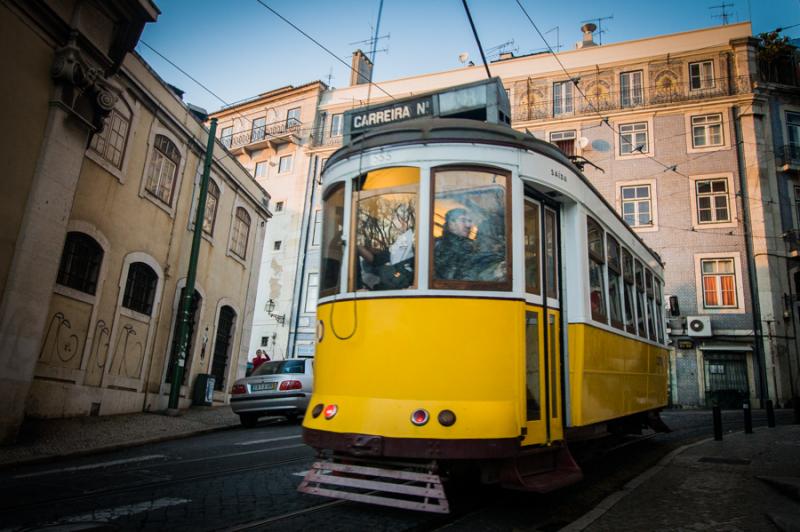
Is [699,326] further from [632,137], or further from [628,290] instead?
[628,290]

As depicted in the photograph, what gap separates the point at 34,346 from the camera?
26.6 ft

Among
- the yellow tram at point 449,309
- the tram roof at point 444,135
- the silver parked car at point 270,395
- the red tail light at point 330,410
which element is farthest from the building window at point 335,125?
the red tail light at point 330,410

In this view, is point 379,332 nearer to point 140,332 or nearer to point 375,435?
point 375,435

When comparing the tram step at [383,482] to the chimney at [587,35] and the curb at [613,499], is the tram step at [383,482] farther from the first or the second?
the chimney at [587,35]

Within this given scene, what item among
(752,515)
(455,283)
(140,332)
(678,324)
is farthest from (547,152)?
(678,324)

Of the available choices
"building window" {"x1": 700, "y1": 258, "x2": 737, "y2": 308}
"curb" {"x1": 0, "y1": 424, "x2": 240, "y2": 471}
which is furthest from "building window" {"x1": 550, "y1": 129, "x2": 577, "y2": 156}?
"curb" {"x1": 0, "y1": 424, "x2": 240, "y2": 471}

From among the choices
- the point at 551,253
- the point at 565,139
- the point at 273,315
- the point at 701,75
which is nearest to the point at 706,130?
the point at 701,75

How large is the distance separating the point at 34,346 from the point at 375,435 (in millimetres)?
6644

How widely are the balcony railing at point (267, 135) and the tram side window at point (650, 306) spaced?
26.2 m

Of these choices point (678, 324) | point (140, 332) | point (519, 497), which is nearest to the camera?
point (519, 497)

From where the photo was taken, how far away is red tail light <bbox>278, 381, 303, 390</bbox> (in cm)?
1192

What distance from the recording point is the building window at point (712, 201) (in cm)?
2389

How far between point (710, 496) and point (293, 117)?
101 ft

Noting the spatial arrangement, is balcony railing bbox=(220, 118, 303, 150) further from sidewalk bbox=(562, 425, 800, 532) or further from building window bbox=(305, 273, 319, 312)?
sidewalk bbox=(562, 425, 800, 532)
